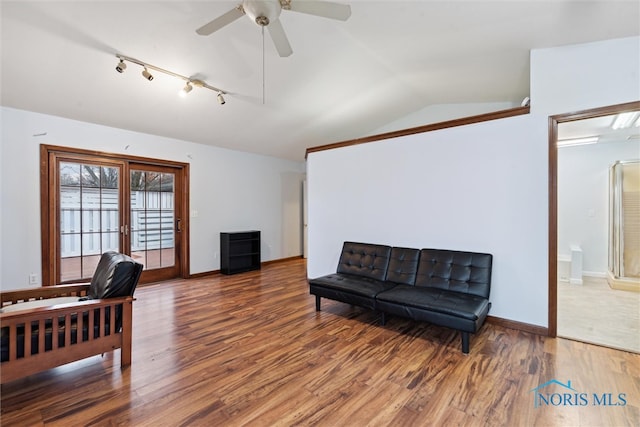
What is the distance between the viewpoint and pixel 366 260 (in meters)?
3.83

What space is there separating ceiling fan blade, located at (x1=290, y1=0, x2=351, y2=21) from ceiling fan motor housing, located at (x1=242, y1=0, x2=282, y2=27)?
134 millimetres

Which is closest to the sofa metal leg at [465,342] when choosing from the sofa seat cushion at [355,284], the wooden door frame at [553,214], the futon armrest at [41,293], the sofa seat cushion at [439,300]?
the sofa seat cushion at [439,300]

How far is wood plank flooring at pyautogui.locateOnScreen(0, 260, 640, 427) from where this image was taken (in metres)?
1.75

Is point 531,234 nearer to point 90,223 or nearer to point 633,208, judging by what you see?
point 633,208

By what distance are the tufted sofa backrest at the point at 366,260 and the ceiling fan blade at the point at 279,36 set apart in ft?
8.43

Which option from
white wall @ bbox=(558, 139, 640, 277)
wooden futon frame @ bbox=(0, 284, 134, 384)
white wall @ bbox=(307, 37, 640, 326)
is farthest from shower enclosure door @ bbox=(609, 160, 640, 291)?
wooden futon frame @ bbox=(0, 284, 134, 384)

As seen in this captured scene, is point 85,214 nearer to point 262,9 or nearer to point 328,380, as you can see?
point 262,9

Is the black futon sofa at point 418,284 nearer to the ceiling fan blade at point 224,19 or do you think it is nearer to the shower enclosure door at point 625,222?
the ceiling fan blade at point 224,19

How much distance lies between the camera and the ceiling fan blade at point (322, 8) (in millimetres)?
1884

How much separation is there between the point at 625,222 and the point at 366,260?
451 cm

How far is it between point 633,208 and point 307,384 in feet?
19.4

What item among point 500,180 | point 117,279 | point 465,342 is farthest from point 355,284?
point 117,279

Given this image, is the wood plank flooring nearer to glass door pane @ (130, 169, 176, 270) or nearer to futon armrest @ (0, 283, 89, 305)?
futon armrest @ (0, 283, 89, 305)

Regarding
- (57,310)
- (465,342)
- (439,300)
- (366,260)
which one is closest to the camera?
(57,310)
